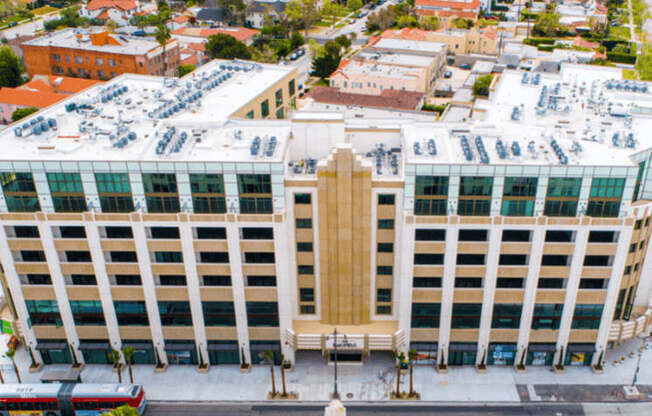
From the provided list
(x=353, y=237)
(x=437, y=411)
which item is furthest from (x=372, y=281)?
(x=437, y=411)

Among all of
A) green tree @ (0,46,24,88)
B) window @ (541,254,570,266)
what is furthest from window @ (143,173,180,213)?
green tree @ (0,46,24,88)

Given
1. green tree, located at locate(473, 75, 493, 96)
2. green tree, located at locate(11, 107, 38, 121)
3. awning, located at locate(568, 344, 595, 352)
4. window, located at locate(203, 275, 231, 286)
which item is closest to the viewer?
window, located at locate(203, 275, 231, 286)

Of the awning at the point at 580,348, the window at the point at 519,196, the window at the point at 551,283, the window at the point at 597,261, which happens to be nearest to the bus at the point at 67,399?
the window at the point at 519,196

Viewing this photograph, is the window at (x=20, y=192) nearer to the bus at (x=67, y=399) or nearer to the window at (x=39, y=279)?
the window at (x=39, y=279)

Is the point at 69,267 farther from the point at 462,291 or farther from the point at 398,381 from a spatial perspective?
the point at 462,291

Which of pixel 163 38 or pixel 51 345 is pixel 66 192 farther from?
pixel 163 38

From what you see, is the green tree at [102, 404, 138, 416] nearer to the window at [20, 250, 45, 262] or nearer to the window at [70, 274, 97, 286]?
the window at [70, 274, 97, 286]

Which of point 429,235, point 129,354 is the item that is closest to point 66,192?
point 129,354
